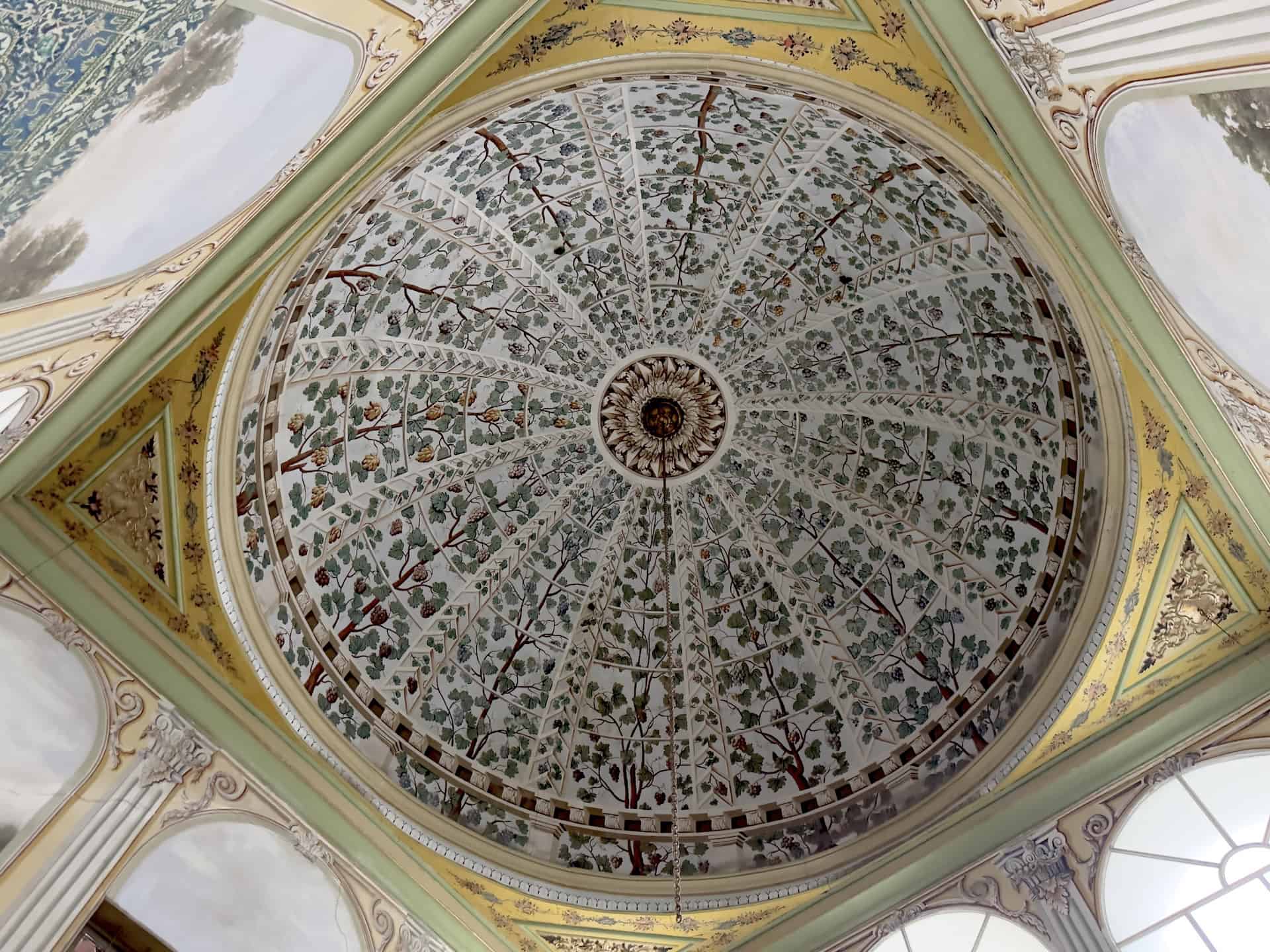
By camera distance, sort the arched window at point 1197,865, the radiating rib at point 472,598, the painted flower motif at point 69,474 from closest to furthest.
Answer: the painted flower motif at point 69,474 → the arched window at point 1197,865 → the radiating rib at point 472,598

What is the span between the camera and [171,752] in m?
6.68

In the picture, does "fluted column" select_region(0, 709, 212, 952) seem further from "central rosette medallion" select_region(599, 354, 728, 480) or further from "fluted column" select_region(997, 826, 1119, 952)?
"fluted column" select_region(997, 826, 1119, 952)

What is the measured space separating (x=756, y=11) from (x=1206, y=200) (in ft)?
9.39

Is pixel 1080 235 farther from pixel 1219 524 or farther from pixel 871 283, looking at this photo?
pixel 871 283

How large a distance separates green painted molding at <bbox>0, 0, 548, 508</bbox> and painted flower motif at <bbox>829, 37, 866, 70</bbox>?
177 cm

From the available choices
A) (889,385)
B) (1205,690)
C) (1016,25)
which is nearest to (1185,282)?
(1016,25)

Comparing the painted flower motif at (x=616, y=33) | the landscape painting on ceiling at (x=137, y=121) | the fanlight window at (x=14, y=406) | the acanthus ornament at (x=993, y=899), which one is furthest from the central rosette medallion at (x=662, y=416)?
the fanlight window at (x=14, y=406)

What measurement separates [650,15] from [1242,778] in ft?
19.8

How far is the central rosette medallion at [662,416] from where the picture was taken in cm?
1074

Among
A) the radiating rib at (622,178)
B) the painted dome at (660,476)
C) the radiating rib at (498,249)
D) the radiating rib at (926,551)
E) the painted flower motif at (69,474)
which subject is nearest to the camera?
the painted flower motif at (69,474)

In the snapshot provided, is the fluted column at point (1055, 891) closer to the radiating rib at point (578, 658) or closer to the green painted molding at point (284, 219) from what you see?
the radiating rib at point (578, 658)

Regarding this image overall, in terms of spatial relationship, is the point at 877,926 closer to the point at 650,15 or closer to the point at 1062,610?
the point at 1062,610

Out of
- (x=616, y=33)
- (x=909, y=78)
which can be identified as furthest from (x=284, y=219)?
(x=909, y=78)

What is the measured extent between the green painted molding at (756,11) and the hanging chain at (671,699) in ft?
16.9
